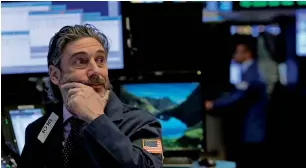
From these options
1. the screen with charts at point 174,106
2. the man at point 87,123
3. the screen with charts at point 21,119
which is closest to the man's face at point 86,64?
the man at point 87,123

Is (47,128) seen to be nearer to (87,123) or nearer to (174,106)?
(87,123)

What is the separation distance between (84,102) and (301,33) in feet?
14.3

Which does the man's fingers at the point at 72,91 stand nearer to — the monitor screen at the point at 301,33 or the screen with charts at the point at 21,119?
the screen with charts at the point at 21,119

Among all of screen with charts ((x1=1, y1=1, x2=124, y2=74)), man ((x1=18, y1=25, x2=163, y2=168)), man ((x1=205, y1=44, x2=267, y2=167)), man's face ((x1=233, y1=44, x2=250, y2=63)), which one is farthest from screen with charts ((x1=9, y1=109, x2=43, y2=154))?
man's face ((x1=233, y1=44, x2=250, y2=63))

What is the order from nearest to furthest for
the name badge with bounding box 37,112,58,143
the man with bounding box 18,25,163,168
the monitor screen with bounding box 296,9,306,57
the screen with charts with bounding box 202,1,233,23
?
the man with bounding box 18,25,163,168, the name badge with bounding box 37,112,58,143, the screen with charts with bounding box 202,1,233,23, the monitor screen with bounding box 296,9,306,57

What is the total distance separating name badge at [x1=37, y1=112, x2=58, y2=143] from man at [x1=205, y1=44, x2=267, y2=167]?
11.6 feet

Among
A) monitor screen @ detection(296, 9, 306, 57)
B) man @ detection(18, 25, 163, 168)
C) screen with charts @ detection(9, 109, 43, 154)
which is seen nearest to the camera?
man @ detection(18, 25, 163, 168)

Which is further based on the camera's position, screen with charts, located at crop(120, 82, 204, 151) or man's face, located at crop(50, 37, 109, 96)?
screen with charts, located at crop(120, 82, 204, 151)

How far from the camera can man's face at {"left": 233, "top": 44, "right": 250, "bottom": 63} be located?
17.4 ft

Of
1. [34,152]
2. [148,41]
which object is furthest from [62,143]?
[148,41]

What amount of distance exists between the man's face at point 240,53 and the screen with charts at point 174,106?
Answer: 256 centimetres

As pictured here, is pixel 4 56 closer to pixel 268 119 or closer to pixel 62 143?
pixel 62 143

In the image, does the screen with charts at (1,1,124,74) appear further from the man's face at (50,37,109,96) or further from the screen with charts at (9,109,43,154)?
the man's face at (50,37,109,96)

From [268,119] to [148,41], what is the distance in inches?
99.2
